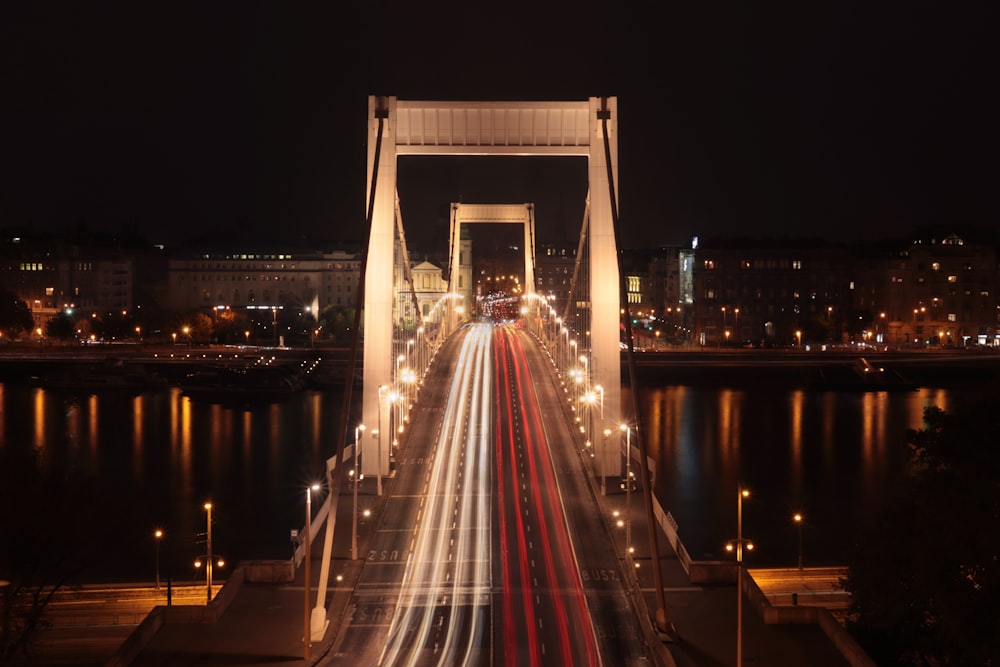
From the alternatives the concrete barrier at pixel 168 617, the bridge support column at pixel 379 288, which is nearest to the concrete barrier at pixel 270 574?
the concrete barrier at pixel 168 617

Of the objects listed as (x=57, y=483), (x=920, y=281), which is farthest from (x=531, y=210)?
(x=57, y=483)

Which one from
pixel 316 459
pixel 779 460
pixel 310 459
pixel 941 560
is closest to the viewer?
pixel 941 560

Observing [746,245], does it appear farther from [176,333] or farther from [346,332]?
[176,333]

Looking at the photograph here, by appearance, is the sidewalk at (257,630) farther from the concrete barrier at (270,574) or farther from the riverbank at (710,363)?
the riverbank at (710,363)

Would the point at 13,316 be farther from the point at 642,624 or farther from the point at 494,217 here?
the point at 642,624

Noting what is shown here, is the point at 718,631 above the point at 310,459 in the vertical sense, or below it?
above

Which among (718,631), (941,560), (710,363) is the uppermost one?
(710,363)

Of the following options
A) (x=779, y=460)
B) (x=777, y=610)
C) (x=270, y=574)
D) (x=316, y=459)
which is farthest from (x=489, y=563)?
(x=779, y=460)

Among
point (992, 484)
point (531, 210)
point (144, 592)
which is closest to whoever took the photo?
point (992, 484)
